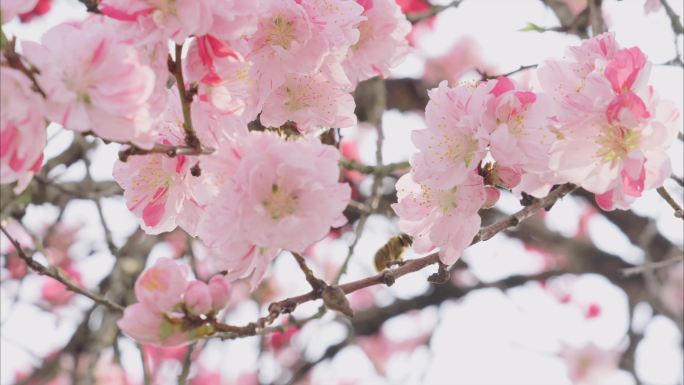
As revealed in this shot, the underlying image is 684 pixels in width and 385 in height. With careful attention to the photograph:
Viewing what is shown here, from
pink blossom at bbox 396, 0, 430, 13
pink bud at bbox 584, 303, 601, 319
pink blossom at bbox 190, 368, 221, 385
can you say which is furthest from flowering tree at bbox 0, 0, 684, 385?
pink bud at bbox 584, 303, 601, 319

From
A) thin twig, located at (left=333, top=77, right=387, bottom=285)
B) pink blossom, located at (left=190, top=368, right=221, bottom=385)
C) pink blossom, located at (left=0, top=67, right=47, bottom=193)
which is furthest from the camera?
pink blossom, located at (left=190, top=368, right=221, bottom=385)

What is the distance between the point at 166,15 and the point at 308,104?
435 mm

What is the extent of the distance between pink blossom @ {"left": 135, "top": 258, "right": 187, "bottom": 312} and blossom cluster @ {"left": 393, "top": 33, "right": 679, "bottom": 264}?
42 centimetres

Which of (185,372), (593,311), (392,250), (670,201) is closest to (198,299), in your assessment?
(392,250)

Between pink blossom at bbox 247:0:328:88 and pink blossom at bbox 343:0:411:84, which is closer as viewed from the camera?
pink blossom at bbox 247:0:328:88

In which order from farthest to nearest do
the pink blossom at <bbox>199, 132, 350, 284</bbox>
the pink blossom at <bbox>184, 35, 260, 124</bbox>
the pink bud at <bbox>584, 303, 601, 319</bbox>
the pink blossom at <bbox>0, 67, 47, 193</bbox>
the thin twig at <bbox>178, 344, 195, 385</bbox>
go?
the pink bud at <bbox>584, 303, 601, 319</bbox> → the thin twig at <bbox>178, 344, 195, 385</bbox> → the pink blossom at <bbox>184, 35, 260, 124</bbox> → the pink blossom at <bbox>199, 132, 350, 284</bbox> → the pink blossom at <bbox>0, 67, 47, 193</bbox>

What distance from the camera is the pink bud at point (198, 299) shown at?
3.56ft

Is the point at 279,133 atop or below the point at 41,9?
atop

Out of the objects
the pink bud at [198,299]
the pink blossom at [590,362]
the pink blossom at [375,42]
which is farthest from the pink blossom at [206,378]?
the pink bud at [198,299]

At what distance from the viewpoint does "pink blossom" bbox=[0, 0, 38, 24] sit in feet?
3.28

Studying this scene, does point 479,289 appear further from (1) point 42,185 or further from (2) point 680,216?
(2) point 680,216

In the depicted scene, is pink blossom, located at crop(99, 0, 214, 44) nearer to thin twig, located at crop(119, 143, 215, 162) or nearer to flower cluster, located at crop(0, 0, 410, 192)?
flower cluster, located at crop(0, 0, 410, 192)

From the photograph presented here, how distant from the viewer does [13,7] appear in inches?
39.6

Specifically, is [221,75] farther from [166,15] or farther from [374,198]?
[374,198]
